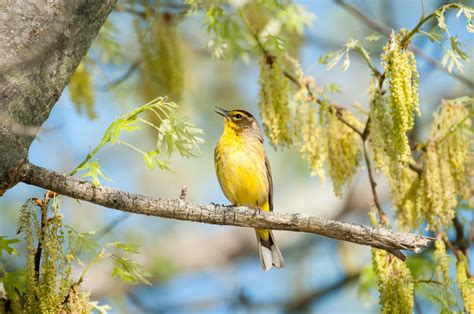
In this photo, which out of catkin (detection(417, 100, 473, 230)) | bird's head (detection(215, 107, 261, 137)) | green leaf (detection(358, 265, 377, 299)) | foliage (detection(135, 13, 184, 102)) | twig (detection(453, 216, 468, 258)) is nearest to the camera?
catkin (detection(417, 100, 473, 230))

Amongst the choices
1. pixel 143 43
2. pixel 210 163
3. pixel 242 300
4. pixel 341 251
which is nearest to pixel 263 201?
pixel 242 300

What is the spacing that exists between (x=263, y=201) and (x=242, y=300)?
1.37m

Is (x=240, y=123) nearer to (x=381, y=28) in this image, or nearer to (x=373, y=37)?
(x=381, y=28)

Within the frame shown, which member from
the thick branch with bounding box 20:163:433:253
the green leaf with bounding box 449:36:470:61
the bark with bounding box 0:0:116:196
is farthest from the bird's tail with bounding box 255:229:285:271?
the bark with bounding box 0:0:116:196

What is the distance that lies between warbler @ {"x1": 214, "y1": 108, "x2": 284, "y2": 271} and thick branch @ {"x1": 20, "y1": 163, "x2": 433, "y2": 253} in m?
2.21

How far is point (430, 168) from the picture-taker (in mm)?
4527

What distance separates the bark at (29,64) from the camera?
3.53 m

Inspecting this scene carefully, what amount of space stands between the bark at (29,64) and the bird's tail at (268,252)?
9.43ft

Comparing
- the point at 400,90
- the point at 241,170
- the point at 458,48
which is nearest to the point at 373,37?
the point at 458,48

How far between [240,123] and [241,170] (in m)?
0.59

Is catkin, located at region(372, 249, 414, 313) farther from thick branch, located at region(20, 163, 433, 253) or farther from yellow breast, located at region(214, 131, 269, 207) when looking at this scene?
yellow breast, located at region(214, 131, 269, 207)

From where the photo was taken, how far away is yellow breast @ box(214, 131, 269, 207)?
6.21 meters

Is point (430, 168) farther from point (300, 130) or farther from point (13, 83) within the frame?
point (13, 83)

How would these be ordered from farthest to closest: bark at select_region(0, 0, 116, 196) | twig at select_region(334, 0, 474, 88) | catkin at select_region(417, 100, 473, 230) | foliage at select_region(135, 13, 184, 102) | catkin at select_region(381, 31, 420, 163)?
twig at select_region(334, 0, 474, 88) → foliage at select_region(135, 13, 184, 102) → catkin at select_region(417, 100, 473, 230) → catkin at select_region(381, 31, 420, 163) → bark at select_region(0, 0, 116, 196)
